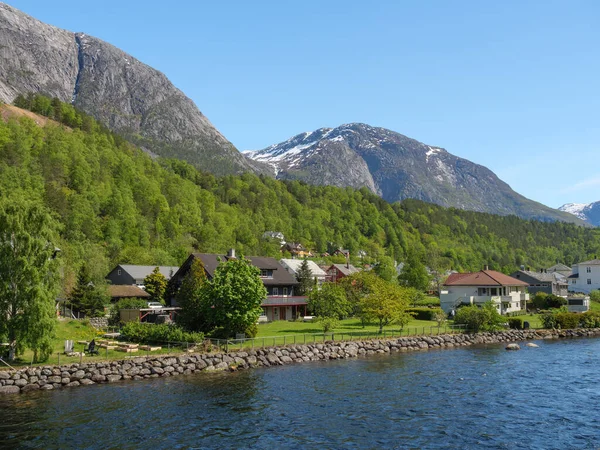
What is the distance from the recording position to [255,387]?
39.0 metres

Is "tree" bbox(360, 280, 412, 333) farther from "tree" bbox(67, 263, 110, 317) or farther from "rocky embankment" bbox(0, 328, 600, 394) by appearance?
"tree" bbox(67, 263, 110, 317)

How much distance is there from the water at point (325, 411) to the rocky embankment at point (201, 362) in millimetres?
1614

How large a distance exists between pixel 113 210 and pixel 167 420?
359ft

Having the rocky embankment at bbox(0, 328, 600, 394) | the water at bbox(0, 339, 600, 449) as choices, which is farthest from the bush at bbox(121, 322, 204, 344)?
the water at bbox(0, 339, 600, 449)

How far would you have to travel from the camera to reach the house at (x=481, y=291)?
276 feet

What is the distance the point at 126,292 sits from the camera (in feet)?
249

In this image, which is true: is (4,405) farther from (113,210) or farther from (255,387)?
(113,210)

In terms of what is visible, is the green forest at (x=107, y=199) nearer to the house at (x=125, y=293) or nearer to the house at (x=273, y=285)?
the house at (x=125, y=293)

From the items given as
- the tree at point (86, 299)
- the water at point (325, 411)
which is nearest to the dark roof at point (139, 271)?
the tree at point (86, 299)

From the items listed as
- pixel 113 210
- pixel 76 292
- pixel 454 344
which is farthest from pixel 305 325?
pixel 113 210

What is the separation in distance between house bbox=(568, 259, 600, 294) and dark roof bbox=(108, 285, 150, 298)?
104783mm

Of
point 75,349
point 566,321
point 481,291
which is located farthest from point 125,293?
point 566,321

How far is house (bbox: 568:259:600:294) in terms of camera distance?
412 ft

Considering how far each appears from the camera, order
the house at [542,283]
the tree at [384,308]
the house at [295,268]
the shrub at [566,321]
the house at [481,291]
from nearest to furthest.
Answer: the tree at [384,308] → the shrub at [566,321] → the house at [481,291] → the house at [295,268] → the house at [542,283]
